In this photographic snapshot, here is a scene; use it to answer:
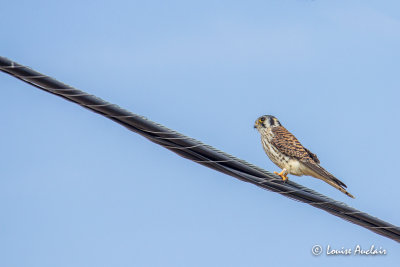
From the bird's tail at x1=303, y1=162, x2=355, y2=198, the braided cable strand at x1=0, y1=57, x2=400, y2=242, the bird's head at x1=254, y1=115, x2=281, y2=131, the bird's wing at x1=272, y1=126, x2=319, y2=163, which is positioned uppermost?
the bird's head at x1=254, y1=115, x2=281, y2=131

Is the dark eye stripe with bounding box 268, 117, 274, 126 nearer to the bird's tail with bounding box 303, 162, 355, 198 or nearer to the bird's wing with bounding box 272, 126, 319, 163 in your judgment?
the bird's wing with bounding box 272, 126, 319, 163

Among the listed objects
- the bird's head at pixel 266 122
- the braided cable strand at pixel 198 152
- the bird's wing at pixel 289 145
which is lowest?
the braided cable strand at pixel 198 152

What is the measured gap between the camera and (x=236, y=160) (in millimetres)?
5785

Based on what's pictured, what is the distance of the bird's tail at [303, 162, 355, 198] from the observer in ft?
26.9

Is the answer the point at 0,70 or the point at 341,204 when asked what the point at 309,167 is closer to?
the point at 341,204

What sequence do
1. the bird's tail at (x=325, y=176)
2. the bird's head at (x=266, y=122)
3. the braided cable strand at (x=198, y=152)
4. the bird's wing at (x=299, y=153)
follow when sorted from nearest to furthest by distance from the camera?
the braided cable strand at (x=198, y=152) → the bird's tail at (x=325, y=176) → the bird's wing at (x=299, y=153) → the bird's head at (x=266, y=122)

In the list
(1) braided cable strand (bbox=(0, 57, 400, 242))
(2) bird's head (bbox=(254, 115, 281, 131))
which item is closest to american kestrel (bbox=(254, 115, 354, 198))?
(2) bird's head (bbox=(254, 115, 281, 131))

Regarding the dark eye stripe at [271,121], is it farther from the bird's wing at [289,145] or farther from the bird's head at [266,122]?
the bird's wing at [289,145]

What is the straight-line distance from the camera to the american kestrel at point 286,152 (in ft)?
30.1

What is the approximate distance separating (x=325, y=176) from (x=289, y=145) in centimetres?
115

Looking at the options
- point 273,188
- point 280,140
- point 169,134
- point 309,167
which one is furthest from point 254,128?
point 169,134

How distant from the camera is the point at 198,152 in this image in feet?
18.3

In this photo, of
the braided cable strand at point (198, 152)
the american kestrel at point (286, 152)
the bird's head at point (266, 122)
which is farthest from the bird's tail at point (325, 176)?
the braided cable strand at point (198, 152)

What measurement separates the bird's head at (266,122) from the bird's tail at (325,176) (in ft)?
4.32
